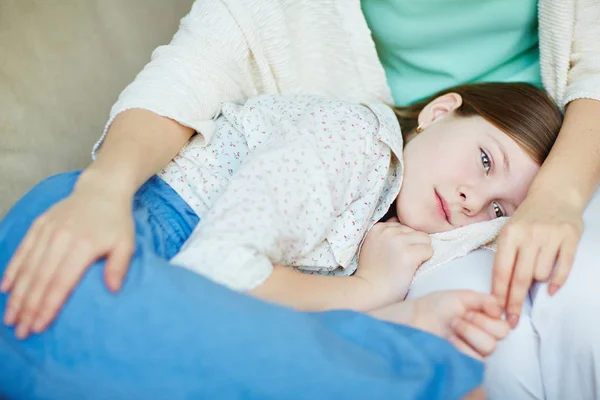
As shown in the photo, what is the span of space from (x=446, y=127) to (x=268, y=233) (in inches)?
14.5

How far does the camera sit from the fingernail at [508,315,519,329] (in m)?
0.65

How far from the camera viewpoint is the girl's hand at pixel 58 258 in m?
0.51

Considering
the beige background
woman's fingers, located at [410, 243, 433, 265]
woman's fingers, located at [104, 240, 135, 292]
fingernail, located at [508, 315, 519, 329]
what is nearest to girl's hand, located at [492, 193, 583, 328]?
fingernail, located at [508, 315, 519, 329]

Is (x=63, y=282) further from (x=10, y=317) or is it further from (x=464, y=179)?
(x=464, y=179)

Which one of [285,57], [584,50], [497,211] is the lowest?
[497,211]

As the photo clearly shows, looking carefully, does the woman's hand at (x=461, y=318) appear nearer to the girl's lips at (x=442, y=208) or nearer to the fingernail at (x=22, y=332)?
the girl's lips at (x=442, y=208)

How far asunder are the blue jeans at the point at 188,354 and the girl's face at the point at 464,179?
0.32m

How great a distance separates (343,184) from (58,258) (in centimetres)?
35

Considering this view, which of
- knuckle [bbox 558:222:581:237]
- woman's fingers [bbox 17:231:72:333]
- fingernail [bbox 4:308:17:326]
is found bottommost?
knuckle [bbox 558:222:581:237]

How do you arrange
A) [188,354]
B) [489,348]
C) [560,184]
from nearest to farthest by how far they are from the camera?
[188,354] → [489,348] → [560,184]

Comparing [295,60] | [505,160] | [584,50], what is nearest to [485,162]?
[505,160]

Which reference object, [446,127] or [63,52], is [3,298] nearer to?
[63,52]

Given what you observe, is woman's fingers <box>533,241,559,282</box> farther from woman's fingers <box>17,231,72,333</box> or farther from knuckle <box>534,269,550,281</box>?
woman's fingers <box>17,231,72,333</box>

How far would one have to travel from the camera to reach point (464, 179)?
816mm
